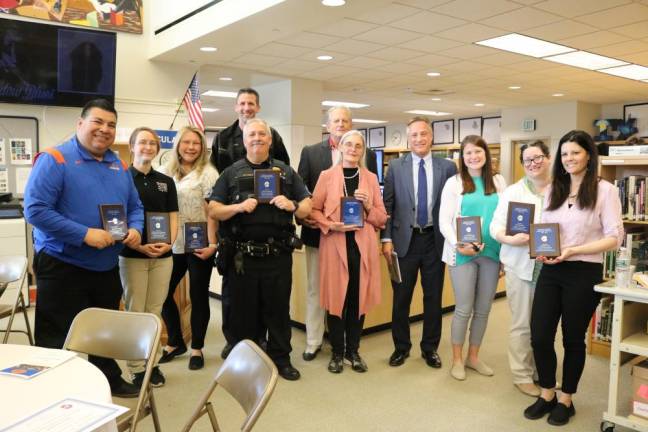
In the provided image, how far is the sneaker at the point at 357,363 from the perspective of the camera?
339 centimetres

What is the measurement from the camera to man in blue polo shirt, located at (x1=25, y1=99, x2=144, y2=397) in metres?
2.32

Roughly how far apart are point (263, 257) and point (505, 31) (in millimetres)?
3872

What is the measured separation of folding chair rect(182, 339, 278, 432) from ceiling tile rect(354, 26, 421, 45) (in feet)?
14.3

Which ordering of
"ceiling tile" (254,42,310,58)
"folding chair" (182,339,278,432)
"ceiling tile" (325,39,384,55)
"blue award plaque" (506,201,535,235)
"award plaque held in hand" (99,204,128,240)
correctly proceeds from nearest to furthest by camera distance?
"folding chair" (182,339,278,432)
"award plaque held in hand" (99,204,128,240)
"blue award plaque" (506,201,535,235)
"ceiling tile" (325,39,384,55)
"ceiling tile" (254,42,310,58)

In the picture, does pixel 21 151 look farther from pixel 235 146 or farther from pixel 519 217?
pixel 519 217

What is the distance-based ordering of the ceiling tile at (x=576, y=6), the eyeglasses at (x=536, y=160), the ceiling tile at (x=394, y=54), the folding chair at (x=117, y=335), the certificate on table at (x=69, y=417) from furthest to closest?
the ceiling tile at (x=394, y=54) → the ceiling tile at (x=576, y=6) → the eyeglasses at (x=536, y=160) → the folding chair at (x=117, y=335) → the certificate on table at (x=69, y=417)

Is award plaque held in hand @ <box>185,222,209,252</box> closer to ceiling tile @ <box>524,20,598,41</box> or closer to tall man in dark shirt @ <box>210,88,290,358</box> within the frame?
tall man in dark shirt @ <box>210,88,290,358</box>

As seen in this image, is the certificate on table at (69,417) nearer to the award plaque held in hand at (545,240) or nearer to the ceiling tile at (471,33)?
the award plaque held in hand at (545,240)

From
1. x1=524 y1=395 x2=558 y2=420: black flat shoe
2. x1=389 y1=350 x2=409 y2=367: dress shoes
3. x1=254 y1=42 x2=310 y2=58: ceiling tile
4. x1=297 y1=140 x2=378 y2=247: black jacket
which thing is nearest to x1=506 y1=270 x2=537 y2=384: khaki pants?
x1=524 y1=395 x2=558 y2=420: black flat shoe

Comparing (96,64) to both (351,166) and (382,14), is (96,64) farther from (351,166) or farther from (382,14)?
(351,166)

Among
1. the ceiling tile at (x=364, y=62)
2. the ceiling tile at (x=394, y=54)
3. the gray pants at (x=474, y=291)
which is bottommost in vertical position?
the gray pants at (x=474, y=291)

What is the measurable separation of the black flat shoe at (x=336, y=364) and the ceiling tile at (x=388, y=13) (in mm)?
2956

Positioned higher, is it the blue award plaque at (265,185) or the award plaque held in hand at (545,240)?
the blue award plaque at (265,185)

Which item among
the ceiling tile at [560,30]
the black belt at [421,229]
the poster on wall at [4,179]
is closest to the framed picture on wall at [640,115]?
the ceiling tile at [560,30]
